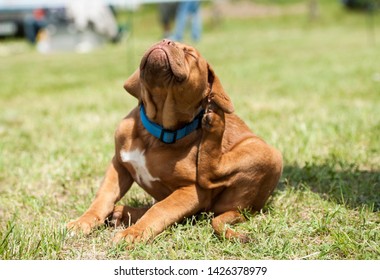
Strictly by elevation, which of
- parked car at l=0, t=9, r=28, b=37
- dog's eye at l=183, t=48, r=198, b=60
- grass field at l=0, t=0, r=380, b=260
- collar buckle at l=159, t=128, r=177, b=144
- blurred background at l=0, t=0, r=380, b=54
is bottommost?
parked car at l=0, t=9, r=28, b=37

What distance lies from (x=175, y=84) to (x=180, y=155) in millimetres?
341

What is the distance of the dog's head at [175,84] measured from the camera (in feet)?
8.81

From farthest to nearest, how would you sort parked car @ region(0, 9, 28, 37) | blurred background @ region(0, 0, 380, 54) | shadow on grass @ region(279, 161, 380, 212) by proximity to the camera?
parked car @ region(0, 9, 28, 37), blurred background @ region(0, 0, 380, 54), shadow on grass @ region(279, 161, 380, 212)

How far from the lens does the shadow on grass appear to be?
333 centimetres

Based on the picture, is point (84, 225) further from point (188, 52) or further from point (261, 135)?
point (261, 135)

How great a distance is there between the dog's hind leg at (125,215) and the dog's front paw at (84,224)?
0.47ft

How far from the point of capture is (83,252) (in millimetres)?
2627

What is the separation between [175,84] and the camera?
275 centimetres

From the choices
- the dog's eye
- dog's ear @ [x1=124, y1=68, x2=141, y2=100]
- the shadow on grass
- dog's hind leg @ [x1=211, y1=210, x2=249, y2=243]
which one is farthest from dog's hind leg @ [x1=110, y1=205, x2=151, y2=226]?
the shadow on grass

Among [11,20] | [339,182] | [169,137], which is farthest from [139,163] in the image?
[11,20]

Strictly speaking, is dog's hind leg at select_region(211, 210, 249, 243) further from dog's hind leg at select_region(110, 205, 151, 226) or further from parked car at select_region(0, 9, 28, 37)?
parked car at select_region(0, 9, 28, 37)

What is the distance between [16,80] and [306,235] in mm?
8732

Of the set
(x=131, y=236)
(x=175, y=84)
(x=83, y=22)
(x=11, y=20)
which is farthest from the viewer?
(x=11, y=20)

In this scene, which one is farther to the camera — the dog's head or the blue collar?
the blue collar
